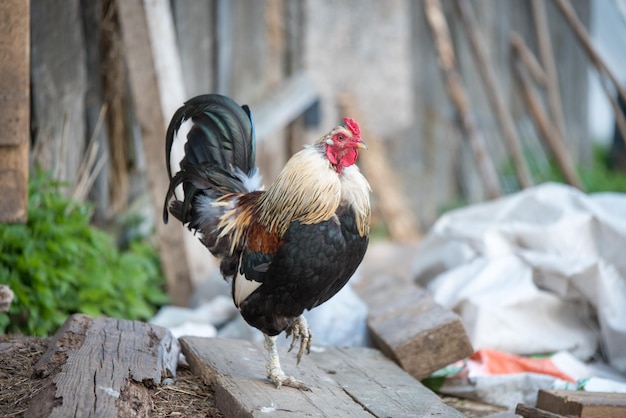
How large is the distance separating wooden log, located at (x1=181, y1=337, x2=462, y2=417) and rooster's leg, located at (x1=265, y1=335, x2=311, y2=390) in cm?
3

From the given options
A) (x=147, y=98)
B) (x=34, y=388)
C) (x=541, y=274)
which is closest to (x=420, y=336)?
(x=541, y=274)

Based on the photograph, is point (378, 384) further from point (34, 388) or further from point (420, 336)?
point (34, 388)

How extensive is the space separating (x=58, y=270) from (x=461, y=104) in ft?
14.1

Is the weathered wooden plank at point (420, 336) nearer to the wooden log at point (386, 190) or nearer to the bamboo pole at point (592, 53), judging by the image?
the bamboo pole at point (592, 53)

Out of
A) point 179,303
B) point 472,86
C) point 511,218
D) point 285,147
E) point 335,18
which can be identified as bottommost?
point 179,303

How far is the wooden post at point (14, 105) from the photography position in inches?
142

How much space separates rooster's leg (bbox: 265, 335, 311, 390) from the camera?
10.5ft

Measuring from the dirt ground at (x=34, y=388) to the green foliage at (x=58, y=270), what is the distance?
1.63 ft

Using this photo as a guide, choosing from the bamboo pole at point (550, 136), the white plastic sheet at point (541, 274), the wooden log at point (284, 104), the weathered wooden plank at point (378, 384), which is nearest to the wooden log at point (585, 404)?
the weathered wooden plank at point (378, 384)

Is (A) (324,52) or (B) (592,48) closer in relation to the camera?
(B) (592,48)

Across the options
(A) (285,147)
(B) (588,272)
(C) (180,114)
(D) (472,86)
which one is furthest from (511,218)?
(D) (472,86)

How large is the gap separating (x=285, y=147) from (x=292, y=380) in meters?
4.66

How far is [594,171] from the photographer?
37.1 feet

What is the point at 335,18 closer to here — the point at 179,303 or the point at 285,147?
the point at 285,147
